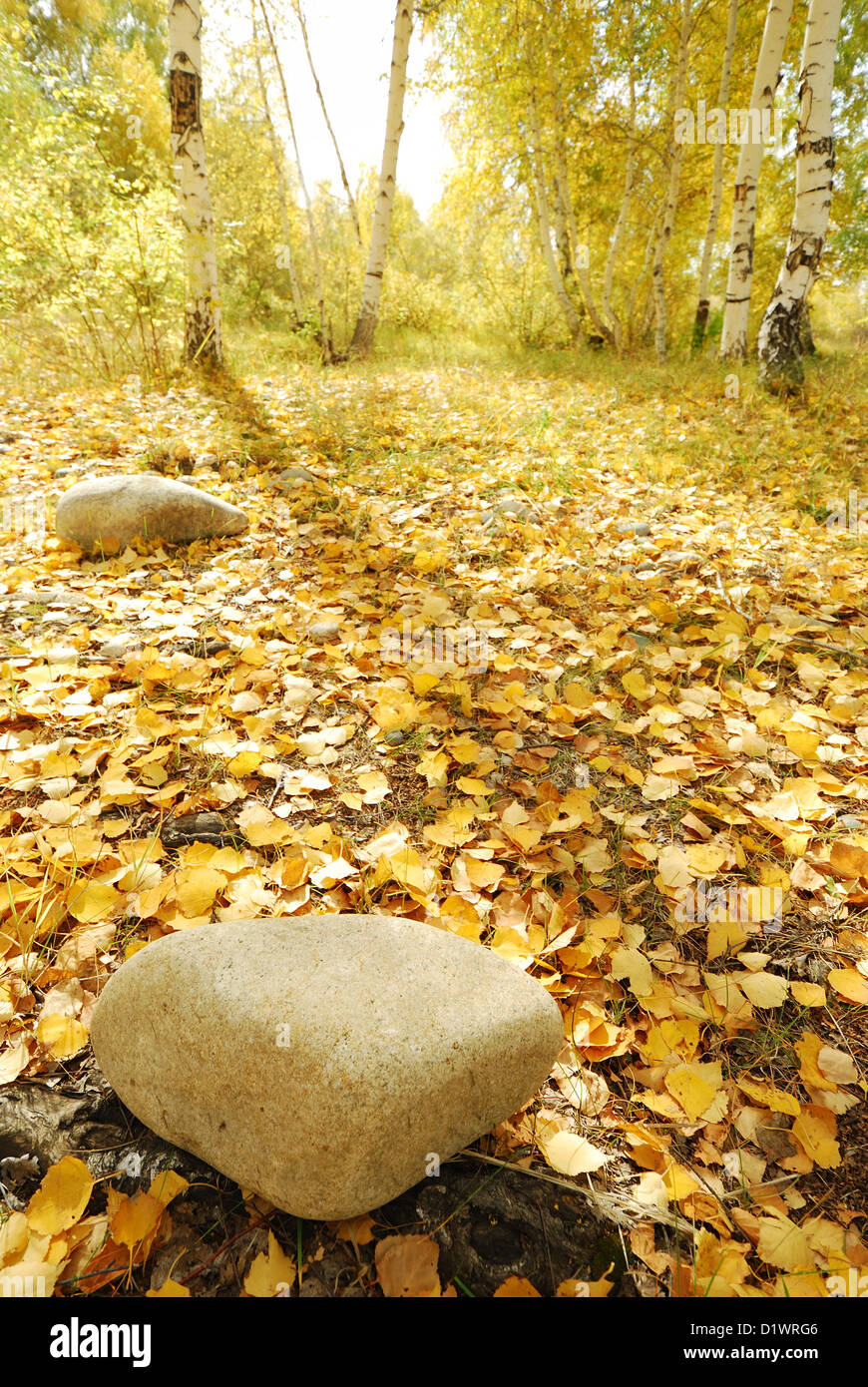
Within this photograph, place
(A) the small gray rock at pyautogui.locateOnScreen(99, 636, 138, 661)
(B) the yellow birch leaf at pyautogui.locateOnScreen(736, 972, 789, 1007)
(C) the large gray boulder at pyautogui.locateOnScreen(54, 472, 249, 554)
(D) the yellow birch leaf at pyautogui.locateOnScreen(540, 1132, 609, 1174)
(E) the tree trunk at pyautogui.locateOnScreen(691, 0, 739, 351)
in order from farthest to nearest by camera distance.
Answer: (E) the tree trunk at pyautogui.locateOnScreen(691, 0, 739, 351), (C) the large gray boulder at pyautogui.locateOnScreen(54, 472, 249, 554), (A) the small gray rock at pyautogui.locateOnScreen(99, 636, 138, 661), (B) the yellow birch leaf at pyautogui.locateOnScreen(736, 972, 789, 1007), (D) the yellow birch leaf at pyautogui.locateOnScreen(540, 1132, 609, 1174)

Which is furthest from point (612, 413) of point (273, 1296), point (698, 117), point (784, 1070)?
point (698, 117)

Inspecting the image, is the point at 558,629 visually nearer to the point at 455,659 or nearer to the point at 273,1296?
Result: the point at 455,659

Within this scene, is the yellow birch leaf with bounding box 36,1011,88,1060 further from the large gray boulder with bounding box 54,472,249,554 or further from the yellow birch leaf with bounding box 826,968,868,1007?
the large gray boulder with bounding box 54,472,249,554

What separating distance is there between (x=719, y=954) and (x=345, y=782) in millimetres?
1070

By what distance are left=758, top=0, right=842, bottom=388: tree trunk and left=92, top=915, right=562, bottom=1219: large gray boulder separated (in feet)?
21.7

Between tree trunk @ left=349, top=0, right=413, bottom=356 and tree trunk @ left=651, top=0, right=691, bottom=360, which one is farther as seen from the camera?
tree trunk @ left=651, top=0, right=691, bottom=360

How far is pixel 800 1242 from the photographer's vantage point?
38.1 inches

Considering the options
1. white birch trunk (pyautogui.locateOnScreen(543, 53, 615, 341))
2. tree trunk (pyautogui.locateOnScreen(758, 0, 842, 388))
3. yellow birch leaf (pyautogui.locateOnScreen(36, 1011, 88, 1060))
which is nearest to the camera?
yellow birch leaf (pyautogui.locateOnScreen(36, 1011, 88, 1060))

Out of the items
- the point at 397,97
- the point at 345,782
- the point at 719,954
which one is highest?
the point at 397,97

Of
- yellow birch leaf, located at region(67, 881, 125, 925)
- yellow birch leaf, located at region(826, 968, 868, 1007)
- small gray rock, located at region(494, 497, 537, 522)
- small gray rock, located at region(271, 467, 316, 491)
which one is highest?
small gray rock, located at region(271, 467, 316, 491)

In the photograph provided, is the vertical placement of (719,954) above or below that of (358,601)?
below

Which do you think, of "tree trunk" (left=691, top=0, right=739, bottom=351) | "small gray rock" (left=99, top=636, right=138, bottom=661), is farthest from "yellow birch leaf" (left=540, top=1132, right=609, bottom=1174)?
"tree trunk" (left=691, top=0, right=739, bottom=351)

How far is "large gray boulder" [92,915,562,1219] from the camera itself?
3.12 feet

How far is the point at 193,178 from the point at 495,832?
6.38 meters
